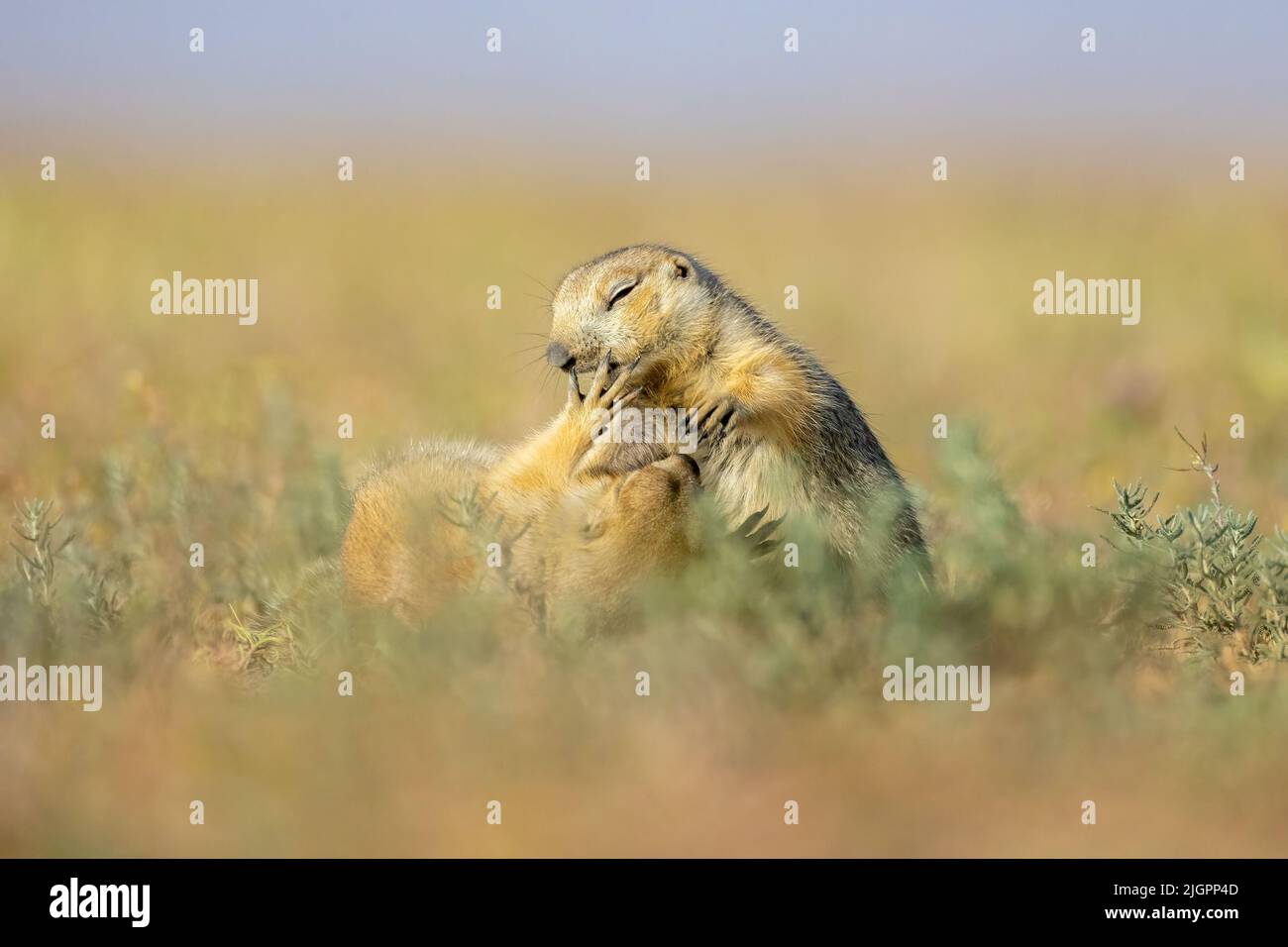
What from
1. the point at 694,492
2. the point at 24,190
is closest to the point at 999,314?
the point at 694,492

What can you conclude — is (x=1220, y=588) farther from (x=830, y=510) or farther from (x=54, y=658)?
(x=54, y=658)

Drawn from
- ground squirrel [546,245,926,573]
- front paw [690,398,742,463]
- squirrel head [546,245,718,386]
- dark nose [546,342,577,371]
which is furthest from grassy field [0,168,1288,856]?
dark nose [546,342,577,371]

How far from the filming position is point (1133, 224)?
22.8 metres

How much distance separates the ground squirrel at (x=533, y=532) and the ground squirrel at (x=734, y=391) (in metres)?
0.28

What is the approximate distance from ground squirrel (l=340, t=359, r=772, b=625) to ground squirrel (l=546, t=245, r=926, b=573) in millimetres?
281

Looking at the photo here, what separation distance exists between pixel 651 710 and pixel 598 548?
0.77m

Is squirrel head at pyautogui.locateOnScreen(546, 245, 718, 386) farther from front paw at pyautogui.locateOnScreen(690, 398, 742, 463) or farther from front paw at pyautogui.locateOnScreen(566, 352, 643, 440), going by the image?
front paw at pyautogui.locateOnScreen(690, 398, 742, 463)

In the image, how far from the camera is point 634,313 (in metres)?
6.78

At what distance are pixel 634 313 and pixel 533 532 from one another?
60.8 inches

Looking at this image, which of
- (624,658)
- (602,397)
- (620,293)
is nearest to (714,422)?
(602,397)

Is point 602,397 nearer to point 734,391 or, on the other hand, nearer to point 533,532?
point 734,391

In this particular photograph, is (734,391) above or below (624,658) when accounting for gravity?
above

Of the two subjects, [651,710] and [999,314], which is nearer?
[651,710]

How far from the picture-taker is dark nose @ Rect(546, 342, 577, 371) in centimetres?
670
